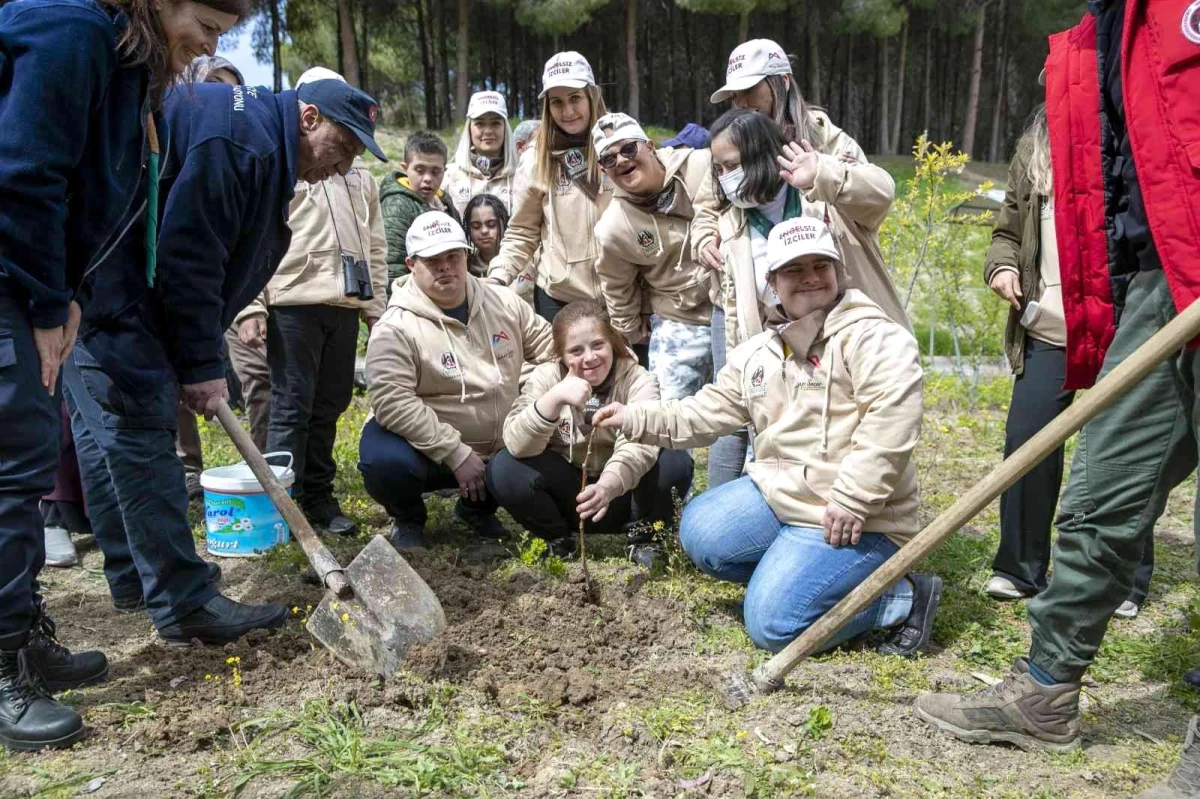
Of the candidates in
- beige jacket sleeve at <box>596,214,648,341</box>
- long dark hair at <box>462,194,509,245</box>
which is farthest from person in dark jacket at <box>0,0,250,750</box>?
long dark hair at <box>462,194,509,245</box>

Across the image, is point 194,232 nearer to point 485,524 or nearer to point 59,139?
point 59,139

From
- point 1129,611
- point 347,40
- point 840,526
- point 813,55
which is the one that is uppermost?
point 813,55

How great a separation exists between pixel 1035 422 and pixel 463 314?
241 centimetres

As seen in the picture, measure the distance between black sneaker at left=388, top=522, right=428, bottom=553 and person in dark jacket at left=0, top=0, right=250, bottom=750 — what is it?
→ 1.71 metres

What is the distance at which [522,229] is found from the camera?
4848mm

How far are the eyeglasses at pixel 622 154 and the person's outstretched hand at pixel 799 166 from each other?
2.82 feet

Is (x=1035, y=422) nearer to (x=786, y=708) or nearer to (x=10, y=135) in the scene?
(x=786, y=708)

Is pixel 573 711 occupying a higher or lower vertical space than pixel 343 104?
lower

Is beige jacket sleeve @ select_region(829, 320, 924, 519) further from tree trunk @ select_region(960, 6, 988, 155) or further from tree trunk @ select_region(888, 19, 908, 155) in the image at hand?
tree trunk @ select_region(888, 19, 908, 155)

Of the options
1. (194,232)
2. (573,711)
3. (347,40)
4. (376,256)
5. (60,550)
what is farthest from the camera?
(347,40)

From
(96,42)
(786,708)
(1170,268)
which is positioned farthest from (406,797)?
(1170,268)

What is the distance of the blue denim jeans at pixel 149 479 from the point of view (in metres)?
3.06

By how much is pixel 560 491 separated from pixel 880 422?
154cm

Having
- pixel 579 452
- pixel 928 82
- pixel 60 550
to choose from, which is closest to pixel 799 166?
pixel 579 452
